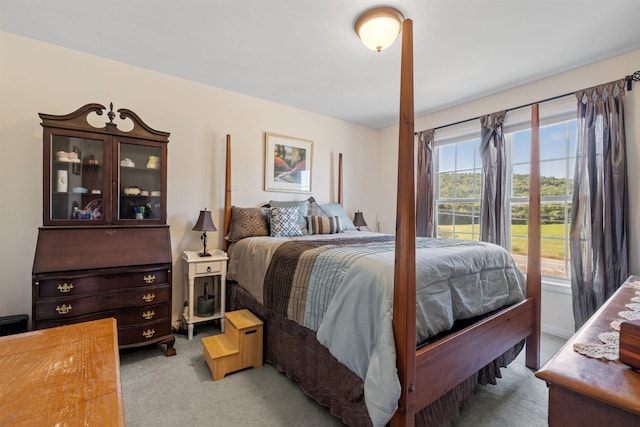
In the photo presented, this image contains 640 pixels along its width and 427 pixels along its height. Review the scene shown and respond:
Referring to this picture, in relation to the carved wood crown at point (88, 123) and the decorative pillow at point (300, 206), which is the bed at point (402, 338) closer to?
the decorative pillow at point (300, 206)

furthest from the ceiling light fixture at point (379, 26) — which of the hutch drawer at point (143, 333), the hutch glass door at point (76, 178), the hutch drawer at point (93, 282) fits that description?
the hutch drawer at point (143, 333)

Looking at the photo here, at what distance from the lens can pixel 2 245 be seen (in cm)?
209

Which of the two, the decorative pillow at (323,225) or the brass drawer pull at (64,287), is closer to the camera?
the brass drawer pull at (64,287)

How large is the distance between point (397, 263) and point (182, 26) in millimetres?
2230

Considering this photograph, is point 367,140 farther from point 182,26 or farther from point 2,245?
point 2,245

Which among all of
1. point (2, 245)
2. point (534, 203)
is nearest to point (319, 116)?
point (534, 203)

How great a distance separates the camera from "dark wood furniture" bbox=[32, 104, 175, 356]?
182cm

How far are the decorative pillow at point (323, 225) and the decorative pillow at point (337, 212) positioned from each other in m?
0.17

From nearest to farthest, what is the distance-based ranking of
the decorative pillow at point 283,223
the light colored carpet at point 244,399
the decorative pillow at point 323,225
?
the light colored carpet at point 244,399, the decorative pillow at point 283,223, the decorative pillow at point 323,225

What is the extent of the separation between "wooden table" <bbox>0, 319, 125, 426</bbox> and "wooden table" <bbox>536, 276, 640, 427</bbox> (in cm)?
100

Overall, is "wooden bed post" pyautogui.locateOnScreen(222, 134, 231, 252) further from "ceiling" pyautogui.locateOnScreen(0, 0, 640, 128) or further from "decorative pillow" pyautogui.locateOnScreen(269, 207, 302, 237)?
"ceiling" pyautogui.locateOnScreen(0, 0, 640, 128)

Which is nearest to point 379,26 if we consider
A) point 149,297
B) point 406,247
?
point 406,247

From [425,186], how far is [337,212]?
1.22m

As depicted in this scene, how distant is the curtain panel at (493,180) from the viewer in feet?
9.68
